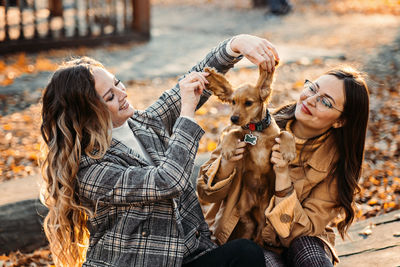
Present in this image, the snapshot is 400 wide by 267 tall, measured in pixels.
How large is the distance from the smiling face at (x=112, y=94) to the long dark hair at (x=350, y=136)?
47.3 inches

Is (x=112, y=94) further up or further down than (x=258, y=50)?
further down

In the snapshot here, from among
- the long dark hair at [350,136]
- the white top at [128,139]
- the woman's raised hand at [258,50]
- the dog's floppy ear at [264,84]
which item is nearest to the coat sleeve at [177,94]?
the woman's raised hand at [258,50]

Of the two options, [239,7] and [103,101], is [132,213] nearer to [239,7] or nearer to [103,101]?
[103,101]

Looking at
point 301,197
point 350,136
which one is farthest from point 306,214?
point 350,136

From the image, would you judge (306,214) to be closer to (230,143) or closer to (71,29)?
(230,143)

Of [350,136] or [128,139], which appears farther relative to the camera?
[350,136]

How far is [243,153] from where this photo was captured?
2.67m

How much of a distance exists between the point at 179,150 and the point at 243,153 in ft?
1.36

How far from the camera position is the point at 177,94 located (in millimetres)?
3061

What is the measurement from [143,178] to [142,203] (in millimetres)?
153

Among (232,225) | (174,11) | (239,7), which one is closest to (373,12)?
(239,7)

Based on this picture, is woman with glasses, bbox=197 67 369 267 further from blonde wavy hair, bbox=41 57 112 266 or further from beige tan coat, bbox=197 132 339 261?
blonde wavy hair, bbox=41 57 112 266

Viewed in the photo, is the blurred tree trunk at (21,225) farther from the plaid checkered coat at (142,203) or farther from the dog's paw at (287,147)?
the dog's paw at (287,147)

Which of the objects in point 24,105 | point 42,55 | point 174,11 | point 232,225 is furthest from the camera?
point 174,11
